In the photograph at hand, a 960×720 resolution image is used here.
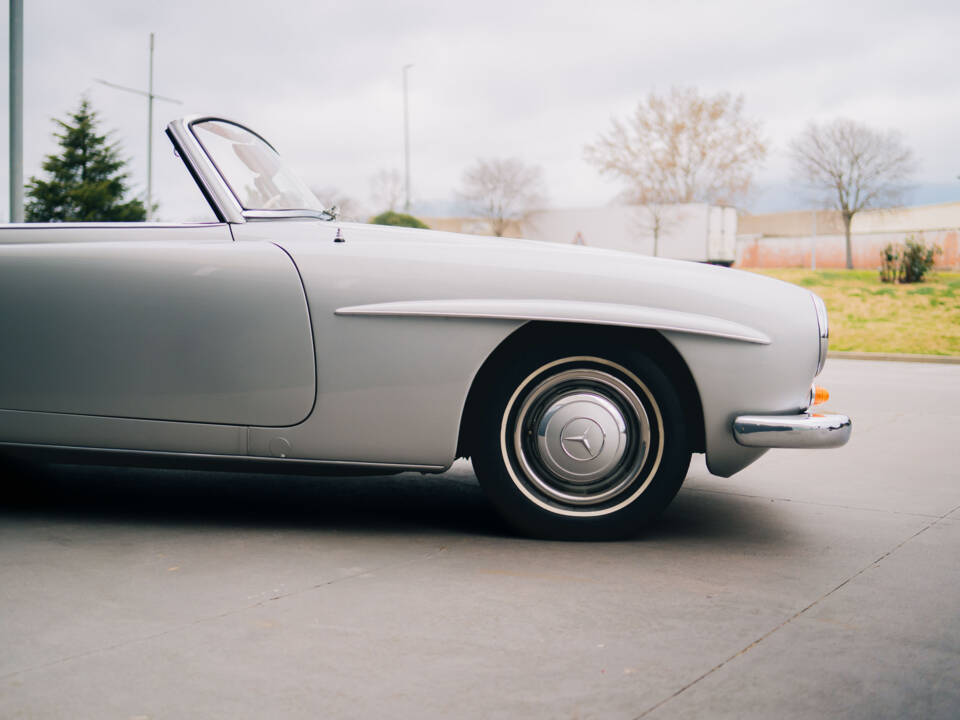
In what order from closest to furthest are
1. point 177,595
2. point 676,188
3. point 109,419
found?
1. point 177,595
2. point 109,419
3. point 676,188

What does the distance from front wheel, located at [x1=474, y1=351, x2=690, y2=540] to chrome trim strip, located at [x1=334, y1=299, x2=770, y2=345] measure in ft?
0.53

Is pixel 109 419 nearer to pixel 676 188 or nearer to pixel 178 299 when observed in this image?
pixel 178 299

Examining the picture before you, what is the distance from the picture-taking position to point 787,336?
371cm

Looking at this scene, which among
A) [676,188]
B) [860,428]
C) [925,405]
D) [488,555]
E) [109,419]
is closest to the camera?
[488,555]

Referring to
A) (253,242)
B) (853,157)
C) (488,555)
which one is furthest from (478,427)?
(853,157)

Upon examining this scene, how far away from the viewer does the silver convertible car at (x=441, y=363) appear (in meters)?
3.67

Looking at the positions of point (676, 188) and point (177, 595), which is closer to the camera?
point (177, 595)

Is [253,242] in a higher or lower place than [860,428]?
higher

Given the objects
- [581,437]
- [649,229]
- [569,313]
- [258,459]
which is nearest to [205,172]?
[258,459]

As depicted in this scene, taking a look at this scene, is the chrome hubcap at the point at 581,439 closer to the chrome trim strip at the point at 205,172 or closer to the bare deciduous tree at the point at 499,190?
the chrome trim strip at the point at 205,172

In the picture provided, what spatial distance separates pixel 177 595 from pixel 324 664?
77 cm

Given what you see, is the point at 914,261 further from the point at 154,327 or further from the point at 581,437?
the point at 154,327

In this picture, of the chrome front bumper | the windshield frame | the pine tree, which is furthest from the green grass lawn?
the pine tree

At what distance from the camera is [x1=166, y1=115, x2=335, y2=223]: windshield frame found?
3.99 m
